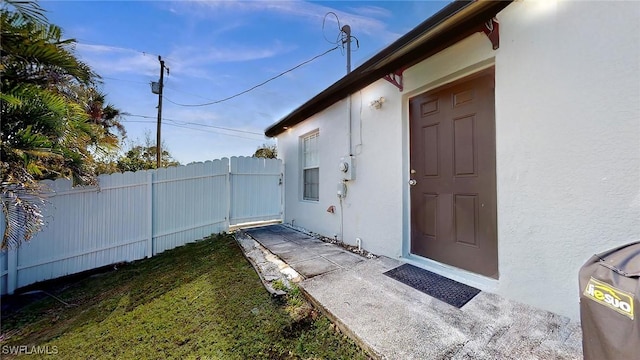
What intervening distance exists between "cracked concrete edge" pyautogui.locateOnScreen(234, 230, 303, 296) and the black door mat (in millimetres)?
1326

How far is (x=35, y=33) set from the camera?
9.79 feet

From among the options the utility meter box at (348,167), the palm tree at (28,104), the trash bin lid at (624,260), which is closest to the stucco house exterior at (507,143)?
the utility meter box at (348,167)

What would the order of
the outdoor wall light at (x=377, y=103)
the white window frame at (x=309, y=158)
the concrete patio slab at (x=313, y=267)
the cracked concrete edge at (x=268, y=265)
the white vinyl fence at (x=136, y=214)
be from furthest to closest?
the white window frame at (x=309, y=158)
the white vinyl fence at (x=136, y=214)
the outdoor wall light at (x=377, y=103)
the concrete patio slab at (x=313, y=267)
the cracked concrete edge at (x=268, y=265)

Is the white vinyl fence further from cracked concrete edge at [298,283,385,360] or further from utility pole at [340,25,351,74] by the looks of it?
cracked concrete edge at [298,283,385,360]

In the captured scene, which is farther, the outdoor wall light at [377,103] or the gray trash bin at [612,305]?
the outdoor wall light at [377,103]

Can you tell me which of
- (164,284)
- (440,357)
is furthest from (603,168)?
(164,284)

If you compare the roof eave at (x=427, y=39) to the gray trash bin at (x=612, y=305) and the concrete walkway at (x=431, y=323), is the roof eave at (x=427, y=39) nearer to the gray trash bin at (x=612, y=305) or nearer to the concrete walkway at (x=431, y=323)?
the gray trash bin at (x=612, y=305)

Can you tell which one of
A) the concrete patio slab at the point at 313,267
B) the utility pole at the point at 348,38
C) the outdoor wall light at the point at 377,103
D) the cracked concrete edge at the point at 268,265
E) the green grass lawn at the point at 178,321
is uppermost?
the utility pole at the point at 348,38

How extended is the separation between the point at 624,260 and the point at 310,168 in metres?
5.33

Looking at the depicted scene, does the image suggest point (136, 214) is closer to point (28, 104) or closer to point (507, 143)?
point (28, 104)

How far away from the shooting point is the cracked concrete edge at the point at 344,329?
172cm

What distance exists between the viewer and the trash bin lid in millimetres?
1036

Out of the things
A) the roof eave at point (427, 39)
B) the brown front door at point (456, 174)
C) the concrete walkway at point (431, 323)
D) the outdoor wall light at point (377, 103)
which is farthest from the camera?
the outdoor wall light at point (377, 103)

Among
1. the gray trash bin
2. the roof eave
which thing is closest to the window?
the roof eave
